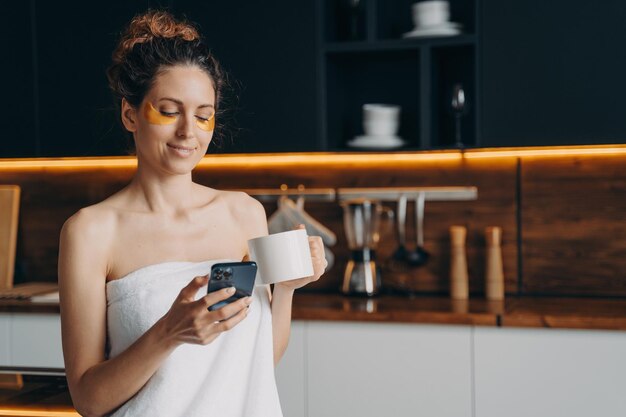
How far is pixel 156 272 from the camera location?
1274mm

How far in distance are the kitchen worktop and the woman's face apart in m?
1.35

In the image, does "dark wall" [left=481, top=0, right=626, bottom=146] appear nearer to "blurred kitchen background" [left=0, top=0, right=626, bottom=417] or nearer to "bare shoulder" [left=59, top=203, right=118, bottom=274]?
"blurred kitchen background" [left=0, top=0, right=626, bottom=417]

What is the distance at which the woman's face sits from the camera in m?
1.25

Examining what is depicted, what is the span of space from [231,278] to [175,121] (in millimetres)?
337

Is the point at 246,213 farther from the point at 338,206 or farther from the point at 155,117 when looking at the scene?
the point at 338,206

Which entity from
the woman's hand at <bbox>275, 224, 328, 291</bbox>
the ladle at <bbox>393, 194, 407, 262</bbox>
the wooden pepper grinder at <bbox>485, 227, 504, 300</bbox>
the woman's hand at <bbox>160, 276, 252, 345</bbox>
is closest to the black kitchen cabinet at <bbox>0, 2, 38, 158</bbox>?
the ladle at <bbox>393, 194, 407, 262</bbox>

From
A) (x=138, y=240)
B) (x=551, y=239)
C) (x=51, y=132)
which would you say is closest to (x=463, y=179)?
(x=551, y=239)

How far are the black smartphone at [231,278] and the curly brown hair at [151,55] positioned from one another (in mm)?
395

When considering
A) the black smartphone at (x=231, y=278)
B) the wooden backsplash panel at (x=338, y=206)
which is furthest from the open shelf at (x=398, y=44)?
the black smartphone at (x=231, y=278)

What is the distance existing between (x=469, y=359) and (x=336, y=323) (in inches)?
17.7

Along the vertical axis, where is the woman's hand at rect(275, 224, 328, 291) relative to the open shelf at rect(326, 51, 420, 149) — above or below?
below

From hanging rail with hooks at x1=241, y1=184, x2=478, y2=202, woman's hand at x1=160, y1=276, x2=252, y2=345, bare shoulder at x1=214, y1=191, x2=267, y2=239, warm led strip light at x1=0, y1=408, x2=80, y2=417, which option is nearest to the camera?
woman's hand at x1=160, y1=276, x2=252, y2=345

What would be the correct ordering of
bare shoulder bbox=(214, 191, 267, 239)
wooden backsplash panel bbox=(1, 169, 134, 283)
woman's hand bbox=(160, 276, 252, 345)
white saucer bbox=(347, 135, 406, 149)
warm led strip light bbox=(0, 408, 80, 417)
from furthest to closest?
wooden backsplash panel bbox=(1, 169, 134, 283) < white saucer bbox=(347, 135, 406, 149) < warm led strip light bbox=(0, 408, 80, 417) < bare shoulder bbox=(214, 191, 267, 239) < woman's hand bbox=(160, 276, 252, 345)

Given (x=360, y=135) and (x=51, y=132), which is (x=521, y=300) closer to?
(x=360, y=135)
